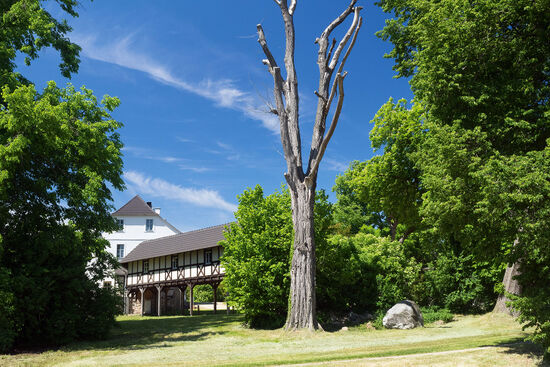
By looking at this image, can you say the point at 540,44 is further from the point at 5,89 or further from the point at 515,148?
the point at 5,89

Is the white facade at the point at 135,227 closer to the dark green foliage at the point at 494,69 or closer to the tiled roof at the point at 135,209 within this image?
the tiled roof at the point at 135,209

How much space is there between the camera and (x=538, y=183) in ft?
22.6

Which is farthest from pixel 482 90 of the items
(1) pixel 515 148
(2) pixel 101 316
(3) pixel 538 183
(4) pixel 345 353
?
(2) pixel 101 316

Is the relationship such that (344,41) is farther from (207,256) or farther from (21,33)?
(207,256)

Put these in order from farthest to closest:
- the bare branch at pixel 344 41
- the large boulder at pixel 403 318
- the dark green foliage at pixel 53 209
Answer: the bare branch at pixel 344 41 → the large boulder at pixel 403 318 → the dark green foliage at pixel 53 209

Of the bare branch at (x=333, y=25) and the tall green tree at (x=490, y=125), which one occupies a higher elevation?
the bare branch at (x=333, y=25)

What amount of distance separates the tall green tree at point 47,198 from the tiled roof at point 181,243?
11.4m

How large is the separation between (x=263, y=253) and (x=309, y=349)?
21.4 feet

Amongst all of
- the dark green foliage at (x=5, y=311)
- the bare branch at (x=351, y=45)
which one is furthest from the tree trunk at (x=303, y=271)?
the dark green foliage at (x=5, y=311)

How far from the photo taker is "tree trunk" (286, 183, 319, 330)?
1440 cm

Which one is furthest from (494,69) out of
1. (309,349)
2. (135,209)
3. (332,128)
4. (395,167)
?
(135,209)

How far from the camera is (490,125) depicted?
8.77 m

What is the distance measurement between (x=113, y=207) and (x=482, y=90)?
1225 cm

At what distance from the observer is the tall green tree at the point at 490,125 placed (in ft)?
23.6
